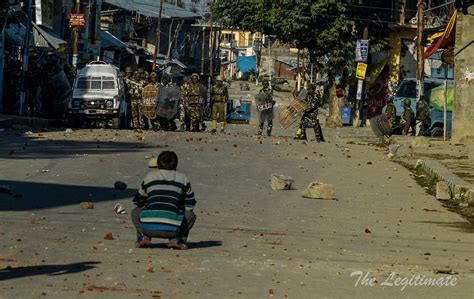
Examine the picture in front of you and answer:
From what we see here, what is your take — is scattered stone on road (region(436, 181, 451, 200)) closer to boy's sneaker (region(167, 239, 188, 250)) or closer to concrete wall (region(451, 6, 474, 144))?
boy's sneaker (region(167, 239, 188, 250))

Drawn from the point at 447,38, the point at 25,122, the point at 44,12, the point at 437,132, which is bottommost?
the point at 25,122

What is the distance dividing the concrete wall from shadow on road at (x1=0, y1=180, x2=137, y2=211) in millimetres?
17622

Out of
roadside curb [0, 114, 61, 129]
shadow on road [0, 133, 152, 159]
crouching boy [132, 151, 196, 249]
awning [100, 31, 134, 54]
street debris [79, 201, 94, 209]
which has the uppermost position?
awning [100, 31, 134, 54]

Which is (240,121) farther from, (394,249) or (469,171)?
(394,249)

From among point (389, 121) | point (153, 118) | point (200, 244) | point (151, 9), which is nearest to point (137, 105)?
point (153, 118)

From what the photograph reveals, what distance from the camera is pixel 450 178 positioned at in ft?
71.0

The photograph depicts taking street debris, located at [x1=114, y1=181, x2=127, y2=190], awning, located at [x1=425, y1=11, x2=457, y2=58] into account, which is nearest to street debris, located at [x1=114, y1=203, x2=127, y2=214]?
street debris, located at [x1=114, y1=181, x2=127, y2=190]

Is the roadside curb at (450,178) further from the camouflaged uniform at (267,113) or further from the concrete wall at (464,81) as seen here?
the camouflaged uniform at (267,113)

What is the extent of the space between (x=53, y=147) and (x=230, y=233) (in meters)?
13.4

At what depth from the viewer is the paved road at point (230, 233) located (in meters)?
10.0

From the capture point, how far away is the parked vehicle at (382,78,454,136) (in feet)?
141

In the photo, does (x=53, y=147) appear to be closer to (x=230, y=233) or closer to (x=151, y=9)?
(x=230, y=233)

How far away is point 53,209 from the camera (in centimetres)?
1540

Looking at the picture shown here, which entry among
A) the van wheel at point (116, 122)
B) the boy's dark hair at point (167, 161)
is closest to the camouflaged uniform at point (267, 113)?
the van wheel at point (116, 122)
